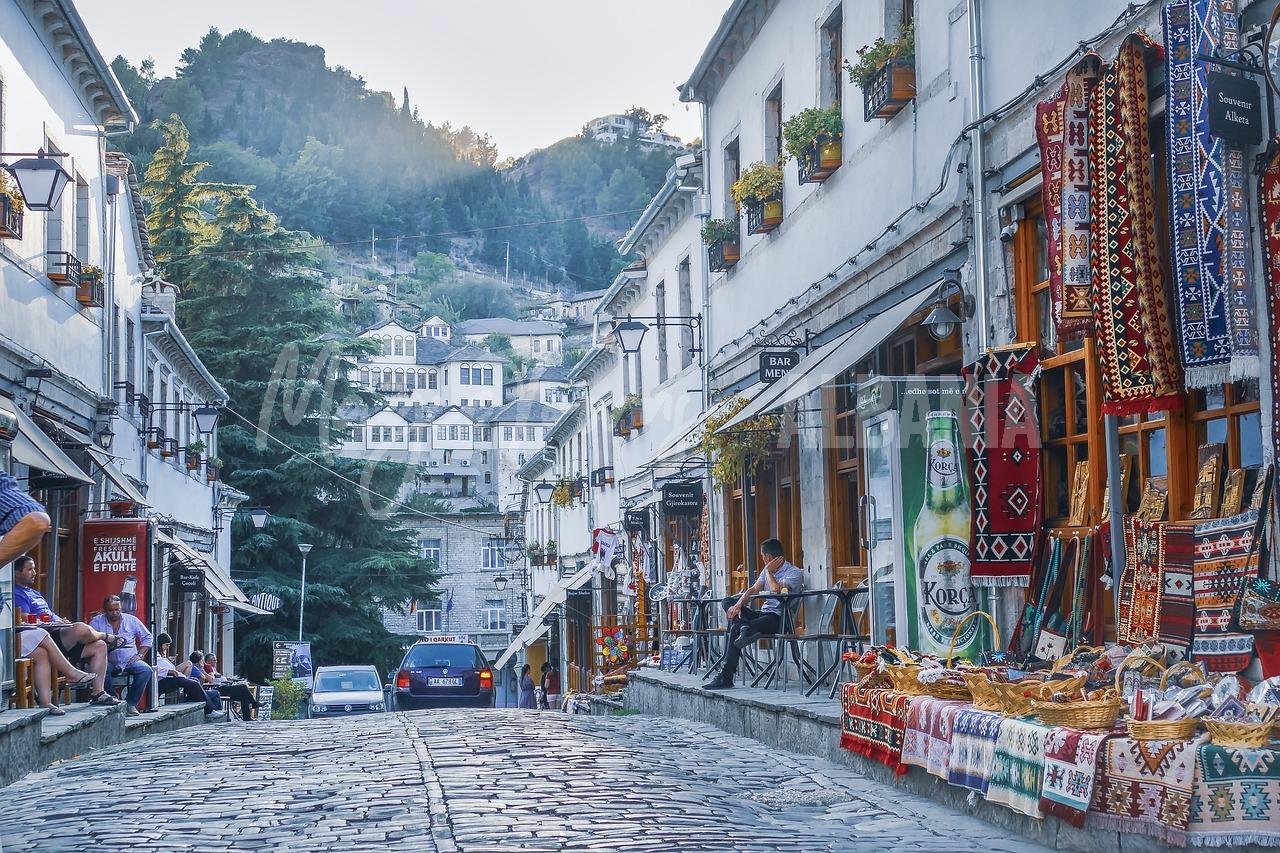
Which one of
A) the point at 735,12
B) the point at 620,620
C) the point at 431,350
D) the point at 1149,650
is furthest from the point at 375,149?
the point at 1149,650

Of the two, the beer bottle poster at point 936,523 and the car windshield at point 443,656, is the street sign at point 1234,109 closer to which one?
the beer bottle poster at point 936,523

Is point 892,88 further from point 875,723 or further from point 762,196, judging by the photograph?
point 875,723

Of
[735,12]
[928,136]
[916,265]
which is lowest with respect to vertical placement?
[916,265]

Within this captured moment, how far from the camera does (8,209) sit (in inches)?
646

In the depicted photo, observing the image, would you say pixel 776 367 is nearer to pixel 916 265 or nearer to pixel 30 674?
A: pixel 916 265

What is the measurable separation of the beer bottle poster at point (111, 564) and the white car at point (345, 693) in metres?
9.54

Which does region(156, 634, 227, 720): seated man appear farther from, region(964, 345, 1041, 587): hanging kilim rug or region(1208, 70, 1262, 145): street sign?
region(1208, 70, 1262, 145): street sign

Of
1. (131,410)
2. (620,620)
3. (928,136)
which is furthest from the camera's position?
(620,620)

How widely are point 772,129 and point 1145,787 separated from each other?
43.7 feet

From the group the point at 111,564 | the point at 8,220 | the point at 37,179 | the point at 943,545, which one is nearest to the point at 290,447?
the point at 111,564

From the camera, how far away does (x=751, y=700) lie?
1339 cm

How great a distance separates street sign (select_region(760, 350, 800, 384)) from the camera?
16453mm

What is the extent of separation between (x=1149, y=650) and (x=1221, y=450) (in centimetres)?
110

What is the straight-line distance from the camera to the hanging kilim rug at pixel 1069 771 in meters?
6.62
